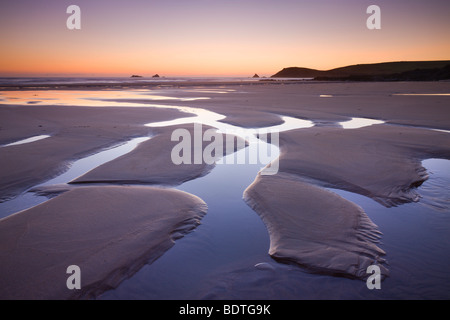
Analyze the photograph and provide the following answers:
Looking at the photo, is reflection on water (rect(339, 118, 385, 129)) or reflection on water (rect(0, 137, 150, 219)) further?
reflection on water (rect(339, 118, 385, 129))

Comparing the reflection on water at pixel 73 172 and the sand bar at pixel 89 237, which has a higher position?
the reflection on water at pixel 73 172

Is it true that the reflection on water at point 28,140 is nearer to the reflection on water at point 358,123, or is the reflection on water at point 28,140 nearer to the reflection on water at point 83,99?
the reflection on water at point 83,99

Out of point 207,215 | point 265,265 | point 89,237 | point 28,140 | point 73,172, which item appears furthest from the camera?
point 28,140

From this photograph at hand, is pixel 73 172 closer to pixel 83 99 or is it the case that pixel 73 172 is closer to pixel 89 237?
pixel 89 237

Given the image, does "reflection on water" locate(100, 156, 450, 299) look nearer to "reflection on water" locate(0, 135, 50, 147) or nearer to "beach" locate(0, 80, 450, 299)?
"beach" locate(0, 80, 450, 299)

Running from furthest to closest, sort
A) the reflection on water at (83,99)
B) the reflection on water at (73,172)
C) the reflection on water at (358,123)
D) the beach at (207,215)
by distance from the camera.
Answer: the reflection on water at (83,99)
the reflection on water at (358,123)
the reflection on water at (73,172)
the beach at (207,215)

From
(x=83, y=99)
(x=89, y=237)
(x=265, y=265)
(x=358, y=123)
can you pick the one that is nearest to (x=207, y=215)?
(x=265, y=265)

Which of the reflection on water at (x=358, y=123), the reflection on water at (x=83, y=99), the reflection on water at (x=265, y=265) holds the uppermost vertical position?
the reflection on water at (x=83, y=99)

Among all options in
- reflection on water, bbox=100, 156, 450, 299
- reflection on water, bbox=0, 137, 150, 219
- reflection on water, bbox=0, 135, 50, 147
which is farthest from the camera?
reflection on water, bbox=0, 135, 50, 147

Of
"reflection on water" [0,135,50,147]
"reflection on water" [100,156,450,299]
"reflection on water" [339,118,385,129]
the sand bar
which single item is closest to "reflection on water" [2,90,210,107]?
"reflection on water" [0,135,50,147]

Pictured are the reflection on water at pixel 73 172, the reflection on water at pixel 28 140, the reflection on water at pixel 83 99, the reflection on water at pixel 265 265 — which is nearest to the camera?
the reflection on water at pixel 265 265

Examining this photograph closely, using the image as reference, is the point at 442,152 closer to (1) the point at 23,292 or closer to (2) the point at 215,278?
(2) the point at 215,278

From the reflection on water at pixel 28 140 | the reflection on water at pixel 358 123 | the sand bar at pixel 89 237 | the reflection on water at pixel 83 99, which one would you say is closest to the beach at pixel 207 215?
the sand bar at pixel 89 237
